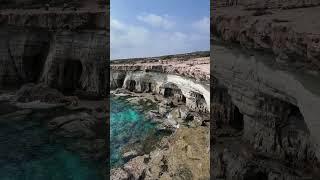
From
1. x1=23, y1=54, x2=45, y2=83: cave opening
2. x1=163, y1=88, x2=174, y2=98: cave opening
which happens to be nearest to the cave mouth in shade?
x1=163, y1=88, x2=174, y2=98: cave opening

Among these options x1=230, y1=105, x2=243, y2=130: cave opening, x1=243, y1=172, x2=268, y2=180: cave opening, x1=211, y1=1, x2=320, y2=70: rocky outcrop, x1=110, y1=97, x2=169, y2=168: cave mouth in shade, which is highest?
x1=211, y1=1, x2=320, y2=70: rocky outcrop

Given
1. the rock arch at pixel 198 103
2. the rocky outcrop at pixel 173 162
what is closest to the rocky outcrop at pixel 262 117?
the rocky outcrop at pixel 173 162

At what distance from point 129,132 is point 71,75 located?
14.7 ft

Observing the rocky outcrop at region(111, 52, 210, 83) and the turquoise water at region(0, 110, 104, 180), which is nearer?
the turquoise water at region(0, 110, 104, 180)

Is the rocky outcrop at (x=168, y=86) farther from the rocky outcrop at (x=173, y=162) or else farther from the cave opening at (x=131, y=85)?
the rocky outcrop at (x=173, y=162)

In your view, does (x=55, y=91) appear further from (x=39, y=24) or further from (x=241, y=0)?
(x=241, y=0)

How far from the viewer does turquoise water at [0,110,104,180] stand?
4.71m

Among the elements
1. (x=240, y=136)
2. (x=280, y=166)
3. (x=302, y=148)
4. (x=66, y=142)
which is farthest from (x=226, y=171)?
(x=66, y=142)

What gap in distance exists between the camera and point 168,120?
10.6 meters

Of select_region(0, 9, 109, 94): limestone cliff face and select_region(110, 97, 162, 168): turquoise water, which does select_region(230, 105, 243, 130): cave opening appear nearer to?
select_region(0, 9, 109, 94): limestone cliff face

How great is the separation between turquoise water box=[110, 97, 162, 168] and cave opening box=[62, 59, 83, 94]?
10.5ft

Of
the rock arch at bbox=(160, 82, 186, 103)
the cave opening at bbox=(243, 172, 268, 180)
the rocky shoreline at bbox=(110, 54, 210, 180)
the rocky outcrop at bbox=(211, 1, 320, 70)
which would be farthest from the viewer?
the rock arch at bbox=(160, 82, 186, 103)

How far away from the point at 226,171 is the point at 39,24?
317 centimetres

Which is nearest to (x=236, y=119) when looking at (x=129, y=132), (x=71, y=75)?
(x=71, y=75)
